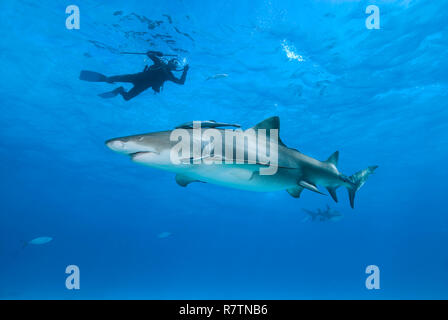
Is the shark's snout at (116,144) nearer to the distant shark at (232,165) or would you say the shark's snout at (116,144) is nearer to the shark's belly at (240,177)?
the distant shark at (232,165)

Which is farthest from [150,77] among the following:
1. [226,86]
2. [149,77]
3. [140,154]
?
[140,154]

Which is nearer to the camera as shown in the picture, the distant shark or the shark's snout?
the shark's snout

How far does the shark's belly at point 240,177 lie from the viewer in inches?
147

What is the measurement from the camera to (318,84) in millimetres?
16328

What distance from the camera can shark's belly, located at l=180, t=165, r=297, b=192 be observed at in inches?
147

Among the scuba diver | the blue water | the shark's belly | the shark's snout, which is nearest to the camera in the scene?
the shark's snout

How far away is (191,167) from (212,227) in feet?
221

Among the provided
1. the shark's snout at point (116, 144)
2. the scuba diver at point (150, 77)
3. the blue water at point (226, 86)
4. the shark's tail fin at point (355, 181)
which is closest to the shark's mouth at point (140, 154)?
the shark's snout at point (116, 144)

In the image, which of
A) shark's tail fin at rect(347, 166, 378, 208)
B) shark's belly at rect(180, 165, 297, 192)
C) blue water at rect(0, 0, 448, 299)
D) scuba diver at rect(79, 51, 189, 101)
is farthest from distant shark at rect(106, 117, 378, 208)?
blue water at rect(0, 0, 448, 299)

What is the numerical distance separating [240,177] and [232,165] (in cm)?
38

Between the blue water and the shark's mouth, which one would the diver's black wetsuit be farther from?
the shark's mouth

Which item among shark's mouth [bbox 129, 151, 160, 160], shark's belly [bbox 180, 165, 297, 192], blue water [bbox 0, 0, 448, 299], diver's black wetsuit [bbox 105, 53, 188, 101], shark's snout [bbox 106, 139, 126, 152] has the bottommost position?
shark's belly [bbox 180, 165, 297, 192]
